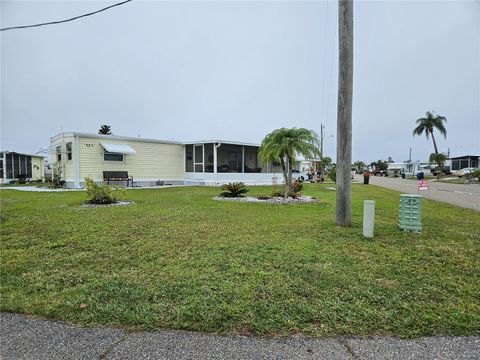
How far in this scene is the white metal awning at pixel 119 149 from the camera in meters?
17.7

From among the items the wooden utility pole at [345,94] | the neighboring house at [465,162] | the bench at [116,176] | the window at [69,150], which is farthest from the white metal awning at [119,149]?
the neighboring house at [465,162]

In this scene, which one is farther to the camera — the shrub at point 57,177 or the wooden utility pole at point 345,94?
the shrub at point 57,177

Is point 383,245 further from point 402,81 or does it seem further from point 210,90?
point 210,90

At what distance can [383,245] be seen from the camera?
4.88 metres

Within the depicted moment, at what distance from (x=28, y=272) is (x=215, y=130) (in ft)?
106

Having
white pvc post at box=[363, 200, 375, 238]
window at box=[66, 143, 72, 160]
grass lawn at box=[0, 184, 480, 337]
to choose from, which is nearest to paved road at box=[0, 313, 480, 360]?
grass lawn at box=[0, 184, 480, 337]

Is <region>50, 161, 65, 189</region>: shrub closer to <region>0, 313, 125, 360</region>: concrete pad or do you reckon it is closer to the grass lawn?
the grass lawn

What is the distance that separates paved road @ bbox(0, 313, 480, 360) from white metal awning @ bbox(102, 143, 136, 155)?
16730mm

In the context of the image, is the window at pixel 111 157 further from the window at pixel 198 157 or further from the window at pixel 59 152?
the window at pixel 198 157

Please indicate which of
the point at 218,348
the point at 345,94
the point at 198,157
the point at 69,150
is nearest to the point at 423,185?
the point at 345,94

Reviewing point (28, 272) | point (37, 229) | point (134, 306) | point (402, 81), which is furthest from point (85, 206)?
point (402, 81)

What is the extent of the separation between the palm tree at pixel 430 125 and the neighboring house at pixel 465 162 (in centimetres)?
886

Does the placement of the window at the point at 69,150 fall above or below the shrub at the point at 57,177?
above

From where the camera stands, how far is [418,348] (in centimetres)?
212
